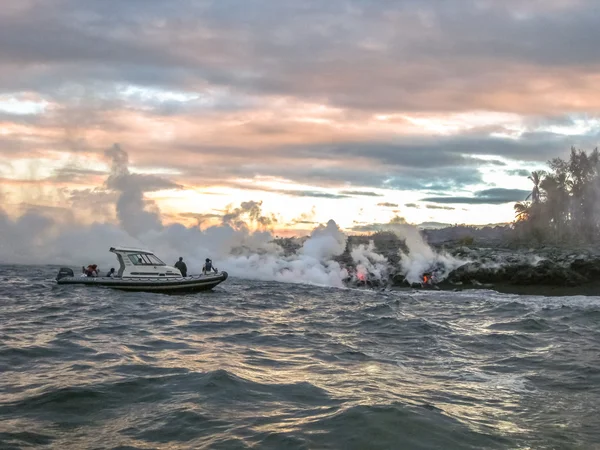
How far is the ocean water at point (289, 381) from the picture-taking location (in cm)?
877

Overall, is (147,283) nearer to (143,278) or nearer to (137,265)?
(143,278)

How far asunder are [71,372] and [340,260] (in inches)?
1995

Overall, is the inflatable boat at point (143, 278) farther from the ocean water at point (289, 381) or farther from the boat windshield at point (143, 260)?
the ocean water at point (289, 381)

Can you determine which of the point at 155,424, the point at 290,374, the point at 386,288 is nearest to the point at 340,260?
the point at 386,288

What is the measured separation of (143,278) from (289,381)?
74.1 ft

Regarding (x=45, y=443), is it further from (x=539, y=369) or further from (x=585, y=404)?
(x=539, y=369)

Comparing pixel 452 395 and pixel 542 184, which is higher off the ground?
pixel 542 184

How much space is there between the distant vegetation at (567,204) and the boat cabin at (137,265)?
5245cm

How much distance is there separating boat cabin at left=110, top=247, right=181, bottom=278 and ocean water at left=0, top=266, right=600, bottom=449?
8.86 metres

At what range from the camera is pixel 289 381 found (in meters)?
12.2

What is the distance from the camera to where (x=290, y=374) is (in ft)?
42.4

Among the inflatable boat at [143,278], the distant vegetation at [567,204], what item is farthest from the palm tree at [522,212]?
the inflatable boat at [143,278]

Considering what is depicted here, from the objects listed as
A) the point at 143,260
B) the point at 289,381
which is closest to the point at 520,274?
the point at 143,260

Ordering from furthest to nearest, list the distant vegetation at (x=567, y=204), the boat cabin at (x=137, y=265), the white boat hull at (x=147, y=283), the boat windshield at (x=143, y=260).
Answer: the distant vegetation at (x=567, y=204)
the boat windshield at (x=143, y=260)
the boat cabin at (x=137, y=265)
the white boat hull at (x=147, y=283)
